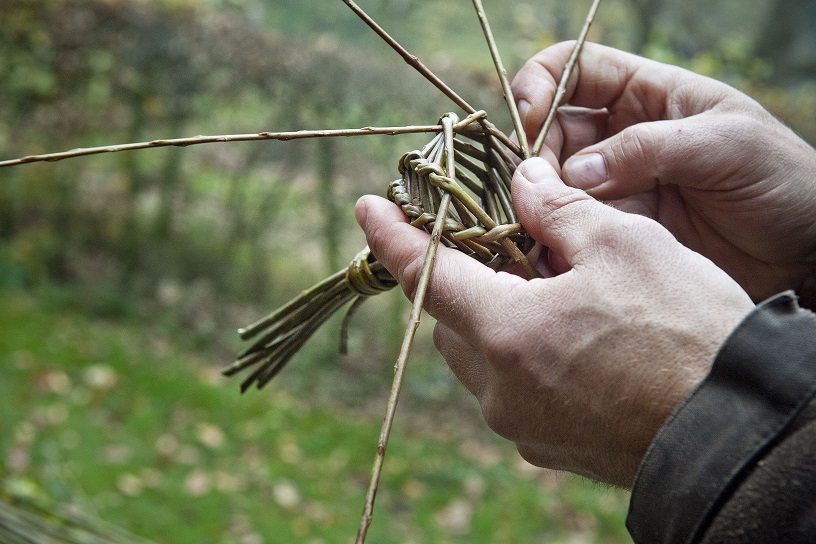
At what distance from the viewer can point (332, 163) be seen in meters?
3.73

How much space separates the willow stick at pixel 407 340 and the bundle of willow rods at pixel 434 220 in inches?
0.6

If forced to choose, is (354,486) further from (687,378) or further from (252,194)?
(687,378)

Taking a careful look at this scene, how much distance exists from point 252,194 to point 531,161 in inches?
125

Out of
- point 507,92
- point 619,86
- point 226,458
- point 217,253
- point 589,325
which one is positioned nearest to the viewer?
point 589,325

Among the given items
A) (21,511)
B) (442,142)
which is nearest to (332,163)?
Answer: (21,511)

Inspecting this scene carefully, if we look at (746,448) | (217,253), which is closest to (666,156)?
(746,448)

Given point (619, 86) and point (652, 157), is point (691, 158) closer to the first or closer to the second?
point (652, 157)

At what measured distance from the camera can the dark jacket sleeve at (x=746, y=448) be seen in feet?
2.25

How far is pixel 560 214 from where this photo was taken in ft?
3.01

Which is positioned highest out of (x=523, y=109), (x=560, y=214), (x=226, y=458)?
(x=523, y=109)

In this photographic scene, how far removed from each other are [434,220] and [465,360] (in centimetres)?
19

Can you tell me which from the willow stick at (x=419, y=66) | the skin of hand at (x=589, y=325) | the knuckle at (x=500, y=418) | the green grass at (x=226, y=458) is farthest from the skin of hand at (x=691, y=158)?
the green grass at (x=226, y=458)

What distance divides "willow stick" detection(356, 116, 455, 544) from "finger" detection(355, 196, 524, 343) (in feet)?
0.07

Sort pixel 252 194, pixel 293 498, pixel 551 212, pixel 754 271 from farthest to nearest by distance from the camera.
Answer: pixel 252 194, pixel 293 498, pixel 754 271, pixel 551 212
